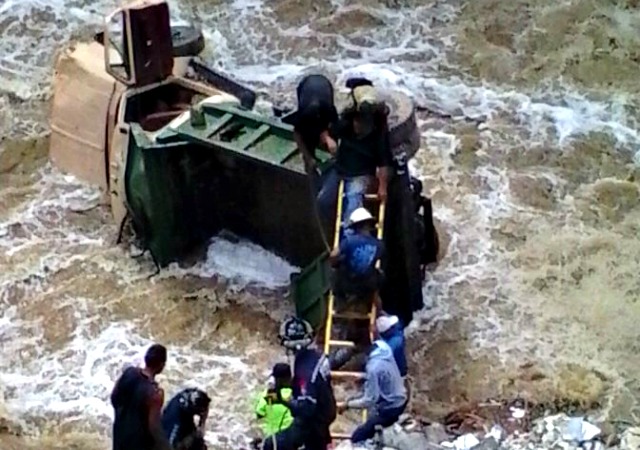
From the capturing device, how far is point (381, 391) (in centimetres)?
932

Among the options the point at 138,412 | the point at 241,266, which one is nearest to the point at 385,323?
the point at 138,412

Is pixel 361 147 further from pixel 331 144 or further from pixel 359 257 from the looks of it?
pixel 359 257

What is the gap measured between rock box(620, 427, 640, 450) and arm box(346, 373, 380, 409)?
1.84 metres

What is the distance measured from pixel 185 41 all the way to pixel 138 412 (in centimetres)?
560

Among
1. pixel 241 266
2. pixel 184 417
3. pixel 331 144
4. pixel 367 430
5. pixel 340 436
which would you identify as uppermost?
pixel 331 144

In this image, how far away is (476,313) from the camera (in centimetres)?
1176

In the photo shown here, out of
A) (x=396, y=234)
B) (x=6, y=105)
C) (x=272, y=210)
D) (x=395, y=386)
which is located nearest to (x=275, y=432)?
(x=395, y=386)

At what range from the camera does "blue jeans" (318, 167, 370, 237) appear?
1061cm

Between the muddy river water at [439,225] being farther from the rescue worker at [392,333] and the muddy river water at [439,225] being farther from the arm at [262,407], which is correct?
the arm at [262,407]

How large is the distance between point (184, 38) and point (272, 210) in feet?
7.21

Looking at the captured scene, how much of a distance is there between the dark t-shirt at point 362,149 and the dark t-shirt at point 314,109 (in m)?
0.22

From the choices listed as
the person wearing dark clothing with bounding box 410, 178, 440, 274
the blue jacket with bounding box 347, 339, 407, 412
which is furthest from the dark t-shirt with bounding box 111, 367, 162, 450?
the person wearing dark clothing with bounding box 410, 178, 440, 274

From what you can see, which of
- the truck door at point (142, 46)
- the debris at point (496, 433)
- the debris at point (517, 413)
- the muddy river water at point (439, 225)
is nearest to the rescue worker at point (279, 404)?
the muddy river water at point (439, 225)

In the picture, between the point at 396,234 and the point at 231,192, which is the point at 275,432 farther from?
the point at 231,192
